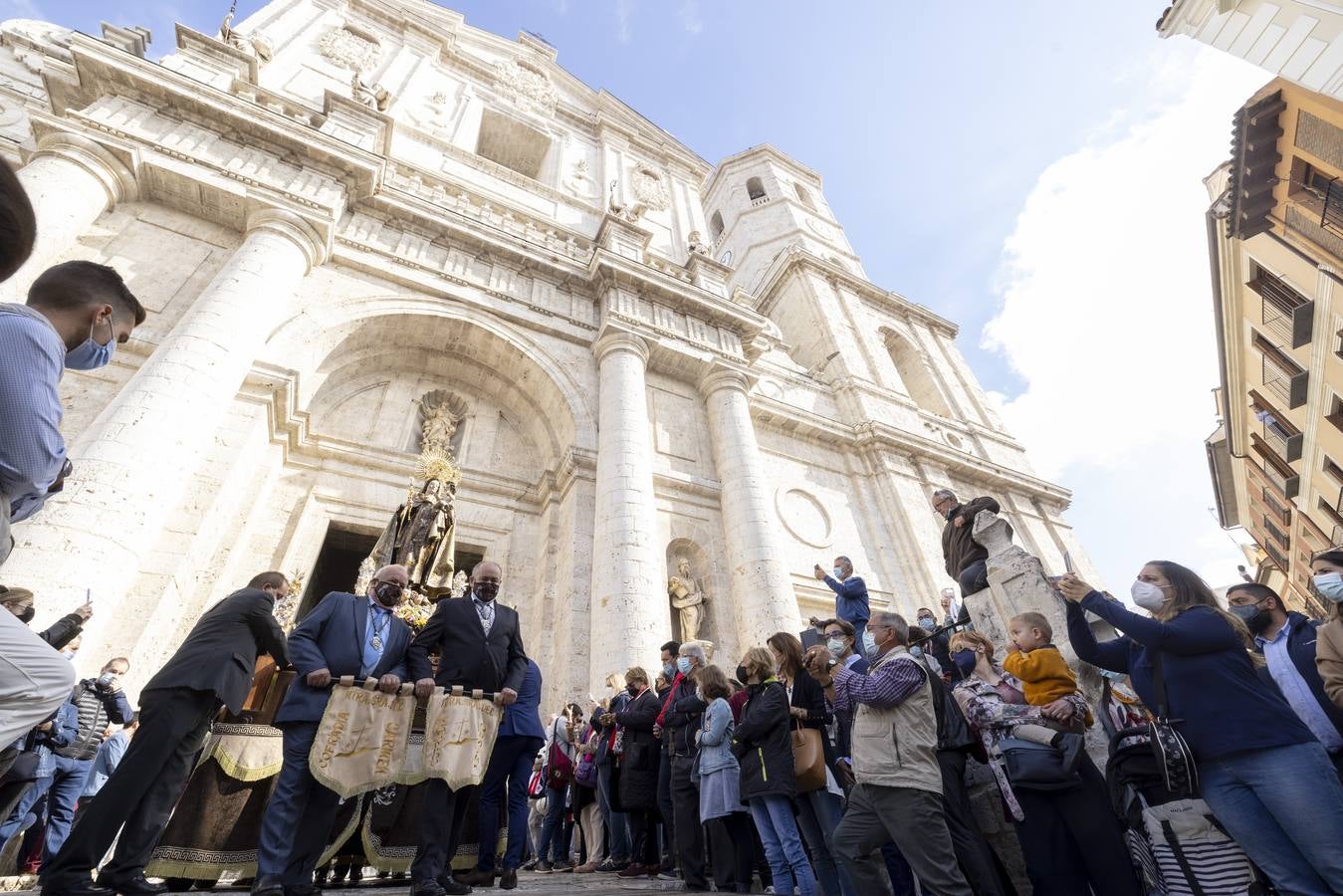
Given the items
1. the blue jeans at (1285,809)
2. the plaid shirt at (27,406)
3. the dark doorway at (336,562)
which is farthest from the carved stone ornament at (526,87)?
the blue jeans at (1285,809)

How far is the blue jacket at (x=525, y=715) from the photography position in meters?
3.77

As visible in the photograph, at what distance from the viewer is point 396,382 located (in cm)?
1124

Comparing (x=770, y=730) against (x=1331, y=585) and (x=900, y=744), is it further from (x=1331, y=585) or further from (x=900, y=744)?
(x=1331, y=585)

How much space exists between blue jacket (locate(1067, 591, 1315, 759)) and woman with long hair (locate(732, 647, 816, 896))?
1777mm

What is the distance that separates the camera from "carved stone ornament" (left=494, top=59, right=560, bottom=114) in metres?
19.4

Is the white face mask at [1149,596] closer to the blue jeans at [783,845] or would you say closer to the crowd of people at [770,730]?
the crowd of people at [770,730]

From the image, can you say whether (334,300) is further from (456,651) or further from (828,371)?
(828,371)

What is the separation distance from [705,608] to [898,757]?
7.71 metres

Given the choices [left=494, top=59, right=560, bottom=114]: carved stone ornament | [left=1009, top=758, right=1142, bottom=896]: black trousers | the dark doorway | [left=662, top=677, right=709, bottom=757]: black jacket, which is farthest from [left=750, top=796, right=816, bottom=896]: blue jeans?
[left=494, top=59, right=560, bottom=114]: carved stone ornament

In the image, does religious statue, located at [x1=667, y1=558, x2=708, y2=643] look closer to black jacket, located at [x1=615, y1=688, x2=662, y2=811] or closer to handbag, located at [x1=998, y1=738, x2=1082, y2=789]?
black jacket, located at [x1=615, y1=688, x2=662, y2=811]

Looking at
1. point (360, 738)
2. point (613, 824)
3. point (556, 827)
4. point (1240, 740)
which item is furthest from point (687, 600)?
point (1240, 740)

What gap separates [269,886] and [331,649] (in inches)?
44.6

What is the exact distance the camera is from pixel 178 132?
959 centimetres

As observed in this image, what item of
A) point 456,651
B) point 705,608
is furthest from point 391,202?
point 456,651
